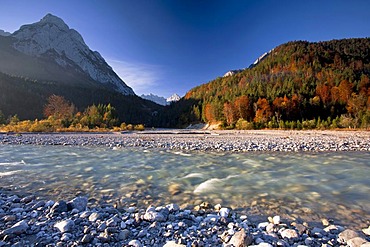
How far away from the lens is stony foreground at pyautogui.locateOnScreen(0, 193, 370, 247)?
120 inches

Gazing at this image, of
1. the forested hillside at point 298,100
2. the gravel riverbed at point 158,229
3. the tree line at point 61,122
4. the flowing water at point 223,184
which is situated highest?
the forested hillside at point 298,100

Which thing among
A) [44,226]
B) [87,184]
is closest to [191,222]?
[44,226]

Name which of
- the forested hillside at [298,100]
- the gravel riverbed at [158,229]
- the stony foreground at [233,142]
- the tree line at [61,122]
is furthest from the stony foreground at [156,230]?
the forested hillside at [298,100]

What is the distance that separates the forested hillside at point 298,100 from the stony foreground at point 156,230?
43679 mm

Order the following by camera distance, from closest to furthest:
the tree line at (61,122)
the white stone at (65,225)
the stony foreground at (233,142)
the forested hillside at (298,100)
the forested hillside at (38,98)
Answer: the white stone at (65,225), the stony foreground at (233,142), the tree line at (61,122), the forested hillside at (298,100), the forested hillside at (38,98)

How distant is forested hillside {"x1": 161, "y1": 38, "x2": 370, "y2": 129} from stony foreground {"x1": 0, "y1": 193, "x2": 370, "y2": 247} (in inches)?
1720

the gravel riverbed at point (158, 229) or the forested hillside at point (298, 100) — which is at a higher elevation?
the forested hillside at point (298, 100)

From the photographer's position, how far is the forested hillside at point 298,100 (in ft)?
163

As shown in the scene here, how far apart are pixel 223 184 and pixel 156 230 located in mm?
3700

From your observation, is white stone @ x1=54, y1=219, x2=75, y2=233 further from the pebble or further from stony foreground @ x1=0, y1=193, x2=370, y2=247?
the pebble

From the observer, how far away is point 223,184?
22.1 ft

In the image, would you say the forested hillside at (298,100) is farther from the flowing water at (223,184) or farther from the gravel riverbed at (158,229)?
the gravel riverbed at (158,229)

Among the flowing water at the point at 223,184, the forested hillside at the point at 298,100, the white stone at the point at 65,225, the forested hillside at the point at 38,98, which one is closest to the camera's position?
the white stone at the point at 65,225

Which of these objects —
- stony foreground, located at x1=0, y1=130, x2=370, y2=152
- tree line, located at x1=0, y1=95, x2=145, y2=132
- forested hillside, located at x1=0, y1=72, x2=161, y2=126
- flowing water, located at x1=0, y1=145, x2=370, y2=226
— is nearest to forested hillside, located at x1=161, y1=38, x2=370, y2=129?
stony foreground, located at x1=0, y1=130, x2=370, y2=152
